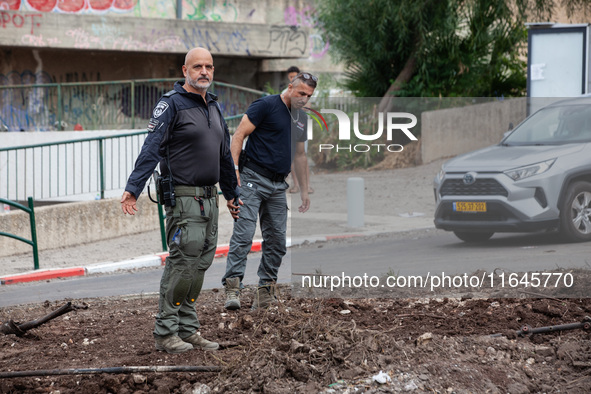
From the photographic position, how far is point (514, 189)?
25.0 feet

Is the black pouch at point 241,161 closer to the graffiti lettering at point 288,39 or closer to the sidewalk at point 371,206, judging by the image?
the sidewalk at point 371,206

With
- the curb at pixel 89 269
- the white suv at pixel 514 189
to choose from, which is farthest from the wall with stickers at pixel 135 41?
the white suv at pixel 514 189

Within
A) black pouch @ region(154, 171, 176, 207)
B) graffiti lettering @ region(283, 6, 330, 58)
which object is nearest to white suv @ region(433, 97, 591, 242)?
black pouch @ region(154, 171, 176, 207)

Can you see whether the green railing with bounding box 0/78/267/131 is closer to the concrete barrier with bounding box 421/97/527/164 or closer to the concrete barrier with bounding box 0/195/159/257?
the concrete barrier with bounding box 0/195/159/257

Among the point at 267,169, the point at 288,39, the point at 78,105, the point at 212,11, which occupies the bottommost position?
the point at 267,169

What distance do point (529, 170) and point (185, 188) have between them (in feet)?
12.3

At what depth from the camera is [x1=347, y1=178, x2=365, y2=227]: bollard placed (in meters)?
6.88

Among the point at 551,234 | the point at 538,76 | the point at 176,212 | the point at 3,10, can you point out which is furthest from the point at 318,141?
the point at 3,10

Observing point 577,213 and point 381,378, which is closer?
point 381,378

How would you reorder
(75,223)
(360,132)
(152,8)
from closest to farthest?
(360,132), (75,223), (152,8)

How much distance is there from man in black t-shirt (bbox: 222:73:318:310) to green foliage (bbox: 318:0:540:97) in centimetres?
1455

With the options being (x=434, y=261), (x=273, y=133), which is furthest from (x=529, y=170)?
(x=273, y=133)

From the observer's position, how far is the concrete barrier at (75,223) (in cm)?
1267

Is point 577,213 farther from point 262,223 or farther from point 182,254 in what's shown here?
point 182,254
